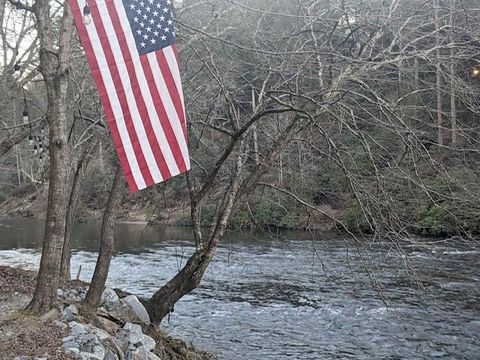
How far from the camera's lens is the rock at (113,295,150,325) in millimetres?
8695

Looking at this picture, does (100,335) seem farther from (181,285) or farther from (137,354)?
(181,285)

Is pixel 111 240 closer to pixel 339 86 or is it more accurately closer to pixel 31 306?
pixel 31 306

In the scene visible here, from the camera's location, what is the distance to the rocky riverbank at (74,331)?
5.46 metres

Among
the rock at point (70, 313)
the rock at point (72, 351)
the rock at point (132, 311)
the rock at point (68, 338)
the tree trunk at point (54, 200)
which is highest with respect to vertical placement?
the tree trunk at point (54, 200)

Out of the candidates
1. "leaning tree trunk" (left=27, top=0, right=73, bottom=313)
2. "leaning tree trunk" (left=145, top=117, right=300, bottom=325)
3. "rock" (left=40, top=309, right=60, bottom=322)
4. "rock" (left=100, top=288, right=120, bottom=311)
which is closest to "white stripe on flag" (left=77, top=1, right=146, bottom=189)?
"leaning tree trunk" (left=27, top=0, right=73, bottom=313)

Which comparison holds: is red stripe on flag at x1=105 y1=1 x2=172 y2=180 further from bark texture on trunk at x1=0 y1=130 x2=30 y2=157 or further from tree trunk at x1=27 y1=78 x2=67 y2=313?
bark texture on trunk at x1=0 y1=130 x2=30 y2=157

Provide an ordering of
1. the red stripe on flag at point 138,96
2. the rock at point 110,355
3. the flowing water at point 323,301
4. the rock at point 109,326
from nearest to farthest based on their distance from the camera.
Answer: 1. the red stripe on flag at point 138,96
2. the rock at point 110,355
3. the rock at point 109,326
4. the flowing water at point 323,301

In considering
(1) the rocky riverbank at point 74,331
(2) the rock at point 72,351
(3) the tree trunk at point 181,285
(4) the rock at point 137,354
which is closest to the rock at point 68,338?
(1) the rocky riverbank at point 74,331

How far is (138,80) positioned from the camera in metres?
5.02

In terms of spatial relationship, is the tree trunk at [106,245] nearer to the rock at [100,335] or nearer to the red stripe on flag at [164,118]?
the rock at [100,335]

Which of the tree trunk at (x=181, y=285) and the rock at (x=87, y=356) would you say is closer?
the rock at (x=87, y=356)

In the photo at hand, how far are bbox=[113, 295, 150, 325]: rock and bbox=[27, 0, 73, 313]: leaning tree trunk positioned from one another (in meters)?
2.34

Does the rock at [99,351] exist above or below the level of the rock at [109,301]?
above

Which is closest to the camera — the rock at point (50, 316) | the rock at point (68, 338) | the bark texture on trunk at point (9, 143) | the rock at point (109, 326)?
the rock at point (68, 338)
